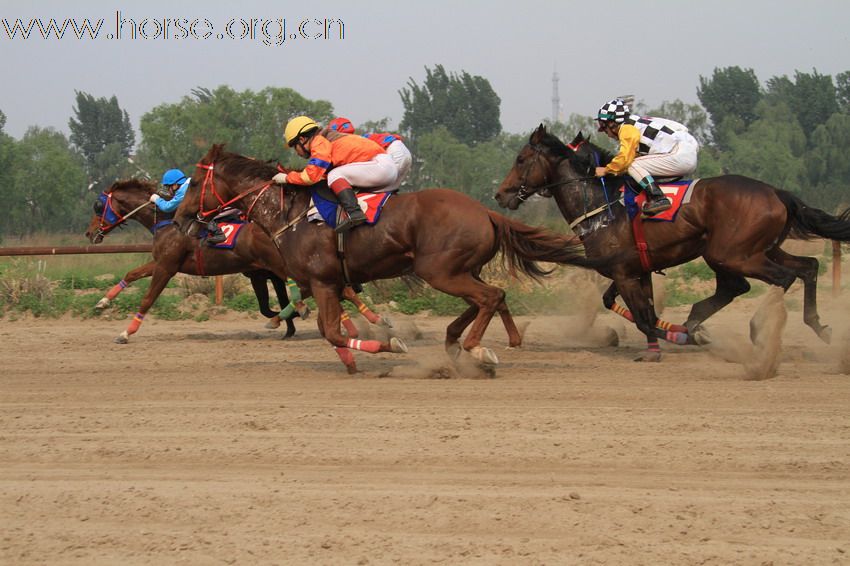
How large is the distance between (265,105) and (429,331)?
3467 centimetres

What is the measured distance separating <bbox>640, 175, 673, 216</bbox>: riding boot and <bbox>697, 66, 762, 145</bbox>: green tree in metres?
56.0

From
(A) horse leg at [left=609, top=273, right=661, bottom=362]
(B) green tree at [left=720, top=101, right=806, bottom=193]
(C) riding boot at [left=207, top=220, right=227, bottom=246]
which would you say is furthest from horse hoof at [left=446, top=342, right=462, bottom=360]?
(B) green tree at [left=720, top=101, right=806, bottom=193]

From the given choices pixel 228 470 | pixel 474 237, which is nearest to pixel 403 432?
pixel 228 470

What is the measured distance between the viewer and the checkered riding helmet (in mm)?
9883

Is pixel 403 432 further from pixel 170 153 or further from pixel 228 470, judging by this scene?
pixel 170 153

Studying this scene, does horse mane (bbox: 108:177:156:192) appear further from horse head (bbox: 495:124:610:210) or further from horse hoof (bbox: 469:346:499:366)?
horse hoof (bbox: 469:346:499:366)

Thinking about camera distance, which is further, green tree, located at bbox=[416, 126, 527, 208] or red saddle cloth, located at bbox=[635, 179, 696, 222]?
green tree, located at bbox=[416, 126, 527, 208]

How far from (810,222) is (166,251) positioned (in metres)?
7.26

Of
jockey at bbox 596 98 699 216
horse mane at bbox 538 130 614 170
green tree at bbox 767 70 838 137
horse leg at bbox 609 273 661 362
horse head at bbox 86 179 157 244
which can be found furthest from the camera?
green tree at bbox 767 70 838 137

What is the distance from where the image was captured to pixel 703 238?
9.68 m

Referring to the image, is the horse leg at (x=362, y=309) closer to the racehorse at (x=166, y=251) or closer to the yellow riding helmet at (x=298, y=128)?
the racehorse at (x=166, y=251)

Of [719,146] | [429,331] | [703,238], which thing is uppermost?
[719,146]

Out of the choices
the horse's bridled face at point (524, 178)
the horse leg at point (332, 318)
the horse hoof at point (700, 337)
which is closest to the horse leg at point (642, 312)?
the horse hoof at point (700, 337)

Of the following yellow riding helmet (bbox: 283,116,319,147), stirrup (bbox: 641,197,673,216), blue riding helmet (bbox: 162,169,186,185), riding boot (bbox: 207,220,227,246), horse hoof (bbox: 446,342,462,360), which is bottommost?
horse hoof (bbox: 446,342,462,360)
